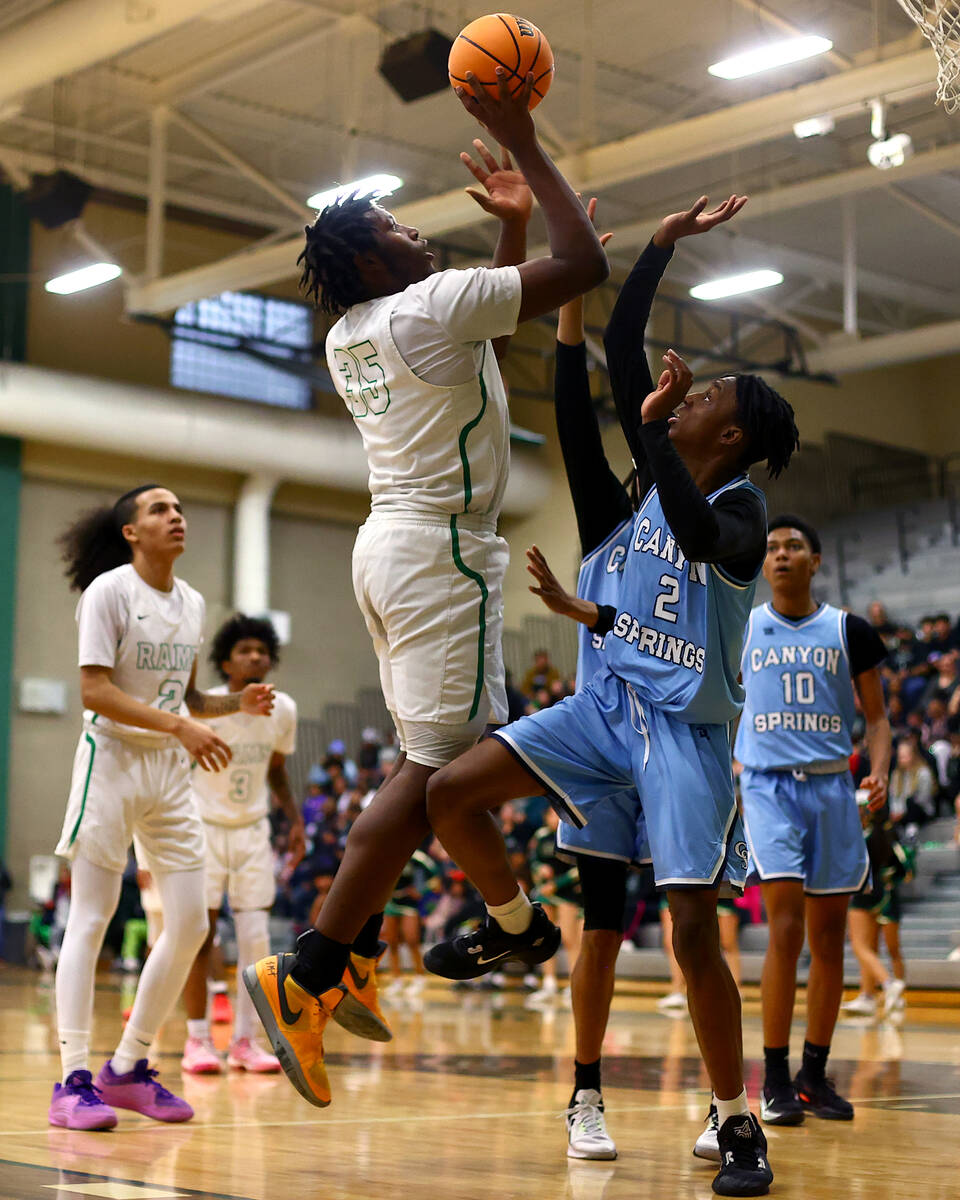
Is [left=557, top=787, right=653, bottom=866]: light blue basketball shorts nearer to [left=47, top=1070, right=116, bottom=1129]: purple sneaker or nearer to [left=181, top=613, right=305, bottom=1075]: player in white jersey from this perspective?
[left=47, top=1070, right=116, bottom=1129]: purple sneaker

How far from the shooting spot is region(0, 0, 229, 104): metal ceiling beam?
39.5ft

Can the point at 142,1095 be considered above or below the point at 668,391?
below

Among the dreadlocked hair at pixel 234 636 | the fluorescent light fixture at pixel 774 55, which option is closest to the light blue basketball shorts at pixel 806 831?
the dreadlocked hair at pixel 234 636

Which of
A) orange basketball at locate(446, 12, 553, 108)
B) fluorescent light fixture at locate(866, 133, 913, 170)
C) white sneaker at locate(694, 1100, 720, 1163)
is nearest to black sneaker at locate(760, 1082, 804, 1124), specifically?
white sneaker at locate(694, 1100, 720, 1163)

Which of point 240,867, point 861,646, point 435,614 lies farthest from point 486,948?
point 240,867

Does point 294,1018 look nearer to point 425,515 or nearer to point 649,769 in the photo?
point 649,769

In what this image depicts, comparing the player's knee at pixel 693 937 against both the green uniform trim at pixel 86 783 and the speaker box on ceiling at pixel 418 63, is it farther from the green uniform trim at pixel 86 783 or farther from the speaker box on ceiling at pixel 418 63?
the speaker box on ceiling at pixel 418 63

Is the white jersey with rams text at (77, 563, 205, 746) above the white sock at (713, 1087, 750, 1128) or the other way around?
above

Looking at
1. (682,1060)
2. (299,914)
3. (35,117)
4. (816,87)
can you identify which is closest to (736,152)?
(816,87)

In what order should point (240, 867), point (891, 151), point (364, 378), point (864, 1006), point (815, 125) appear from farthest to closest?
point (815, 125), point (891, 151), point (864, 1006), point (240, 867), point (364, 378)

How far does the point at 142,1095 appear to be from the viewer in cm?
498

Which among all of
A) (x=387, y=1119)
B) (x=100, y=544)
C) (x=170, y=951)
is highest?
(x=100, y=544)

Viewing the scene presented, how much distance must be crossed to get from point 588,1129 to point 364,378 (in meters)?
2.07

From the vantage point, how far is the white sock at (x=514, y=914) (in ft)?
12.2
